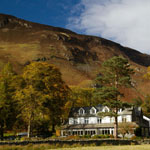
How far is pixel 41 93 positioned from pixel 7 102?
6582 millimetres

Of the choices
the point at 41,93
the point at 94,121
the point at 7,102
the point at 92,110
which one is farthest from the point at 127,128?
the point at 7,102

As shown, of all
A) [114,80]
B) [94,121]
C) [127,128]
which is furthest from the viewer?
[94,121]

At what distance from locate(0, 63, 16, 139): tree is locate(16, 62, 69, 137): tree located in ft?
6.89

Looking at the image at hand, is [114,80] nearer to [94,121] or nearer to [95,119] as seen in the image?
[95,119]

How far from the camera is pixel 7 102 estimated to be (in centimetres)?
4569

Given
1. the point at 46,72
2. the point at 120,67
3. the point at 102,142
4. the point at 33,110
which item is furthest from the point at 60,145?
the point at 46,72

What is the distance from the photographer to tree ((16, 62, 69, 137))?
43.1 meters

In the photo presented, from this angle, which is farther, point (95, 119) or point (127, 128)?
point (95, 119)

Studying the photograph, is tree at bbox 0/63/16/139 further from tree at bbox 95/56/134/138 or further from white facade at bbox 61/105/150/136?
white facade at bbox 61/105/150/136

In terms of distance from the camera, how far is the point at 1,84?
4619cm

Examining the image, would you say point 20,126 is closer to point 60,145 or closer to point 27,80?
point 27,80

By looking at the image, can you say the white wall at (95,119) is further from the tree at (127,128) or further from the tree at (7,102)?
the tree at (7,102)

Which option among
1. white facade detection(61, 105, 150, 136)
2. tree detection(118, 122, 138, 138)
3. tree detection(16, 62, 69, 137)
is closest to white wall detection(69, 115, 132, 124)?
white facade detection(61, 105, 150, 136)

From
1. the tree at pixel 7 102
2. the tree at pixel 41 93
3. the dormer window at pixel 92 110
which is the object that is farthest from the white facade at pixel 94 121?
the tree at pixel 7 102
